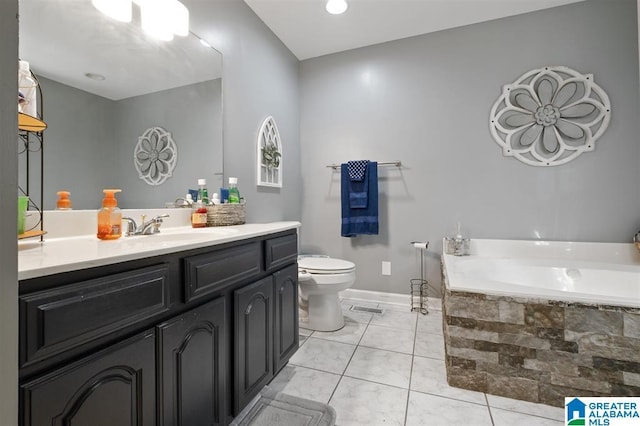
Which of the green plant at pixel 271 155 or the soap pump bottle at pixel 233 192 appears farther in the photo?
the green plant at pixel 271 155

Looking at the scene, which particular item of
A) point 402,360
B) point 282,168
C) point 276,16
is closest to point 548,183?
point 402,360

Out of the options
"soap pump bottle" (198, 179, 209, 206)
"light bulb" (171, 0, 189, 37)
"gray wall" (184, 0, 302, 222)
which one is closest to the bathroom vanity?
"soap pump bottle" (198, 179, 209, 206)

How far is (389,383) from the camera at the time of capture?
1.51 m

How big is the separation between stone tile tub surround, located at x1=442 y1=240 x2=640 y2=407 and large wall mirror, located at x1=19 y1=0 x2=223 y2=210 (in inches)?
62.6

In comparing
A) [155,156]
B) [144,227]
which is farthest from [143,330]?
[155,156]

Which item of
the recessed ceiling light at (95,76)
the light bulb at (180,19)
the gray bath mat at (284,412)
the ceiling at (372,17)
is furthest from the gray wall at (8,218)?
the ceiling at (372,17)

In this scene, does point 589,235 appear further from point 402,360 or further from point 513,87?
point 402,360

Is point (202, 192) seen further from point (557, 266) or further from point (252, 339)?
point (557, 266)

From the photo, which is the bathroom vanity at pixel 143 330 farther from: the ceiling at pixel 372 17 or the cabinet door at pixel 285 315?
the ceiling at pixel 372 17

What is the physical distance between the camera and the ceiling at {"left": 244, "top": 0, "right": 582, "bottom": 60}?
214 cm

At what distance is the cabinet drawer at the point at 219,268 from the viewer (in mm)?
933

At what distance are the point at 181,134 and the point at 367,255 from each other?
6.06 ft

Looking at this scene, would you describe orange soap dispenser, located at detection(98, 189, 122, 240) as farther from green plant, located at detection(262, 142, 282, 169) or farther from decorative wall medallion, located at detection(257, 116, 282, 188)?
green plant, located at detection(262, 142, 282, 169)

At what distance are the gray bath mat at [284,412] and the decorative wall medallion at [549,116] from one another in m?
2.22
